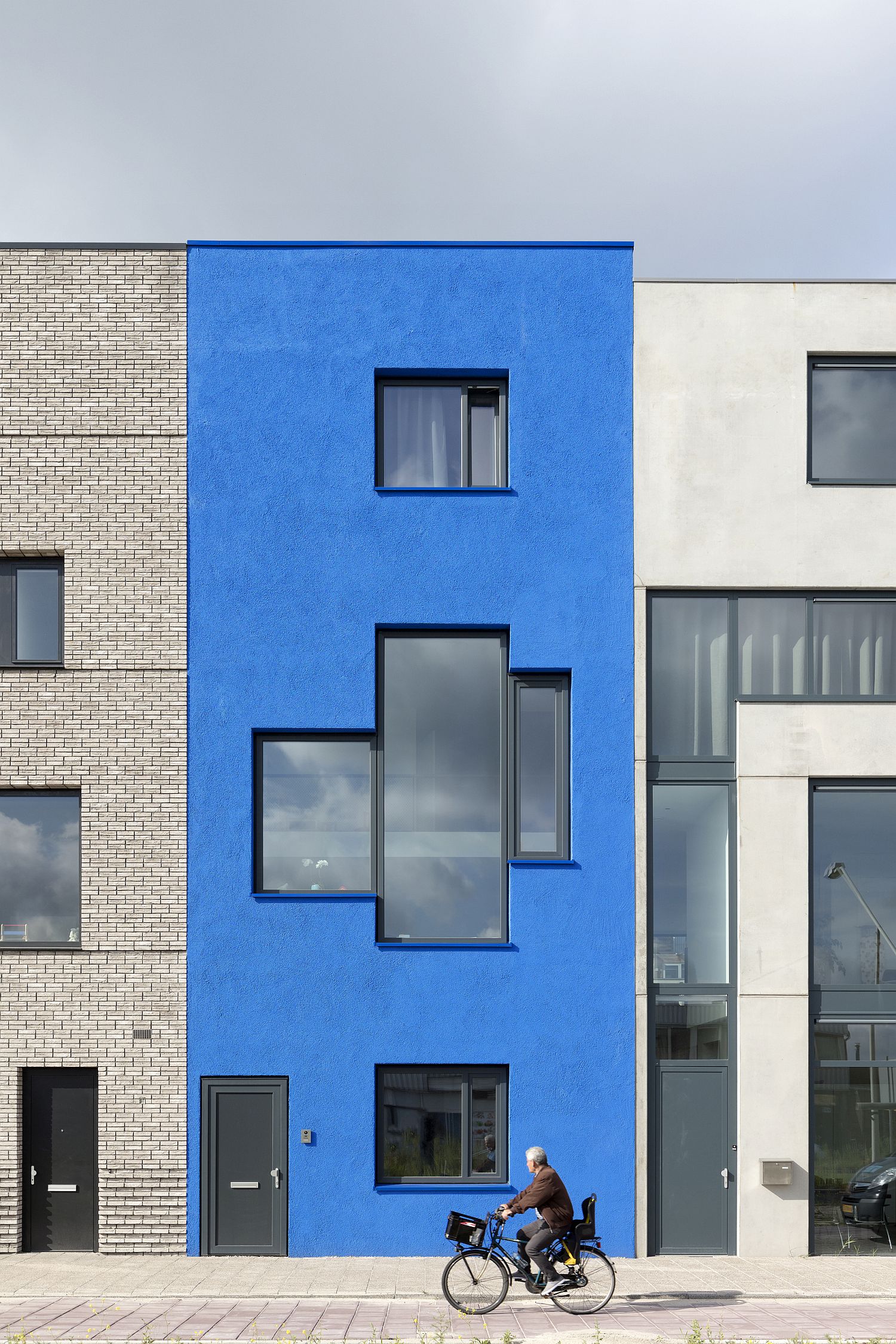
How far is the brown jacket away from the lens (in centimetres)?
1039

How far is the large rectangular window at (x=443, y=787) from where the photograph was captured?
43.0 feet

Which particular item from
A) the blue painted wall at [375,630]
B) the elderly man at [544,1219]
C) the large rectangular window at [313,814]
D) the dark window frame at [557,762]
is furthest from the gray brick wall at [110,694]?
the elderly man at [544,1219]

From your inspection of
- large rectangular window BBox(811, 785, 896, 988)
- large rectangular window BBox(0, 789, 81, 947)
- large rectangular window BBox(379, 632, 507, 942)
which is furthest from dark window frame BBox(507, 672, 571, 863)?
large rectangular window BBox(0, 789, 81, 947)

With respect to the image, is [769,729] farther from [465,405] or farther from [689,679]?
[465,405]

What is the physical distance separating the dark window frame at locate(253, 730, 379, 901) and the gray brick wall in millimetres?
849

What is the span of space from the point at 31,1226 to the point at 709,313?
13457mm

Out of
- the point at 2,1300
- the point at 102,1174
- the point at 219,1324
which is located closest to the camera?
the point at 219,1324

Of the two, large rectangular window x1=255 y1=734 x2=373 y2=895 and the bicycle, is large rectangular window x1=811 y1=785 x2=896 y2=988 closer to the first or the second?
the bicycle

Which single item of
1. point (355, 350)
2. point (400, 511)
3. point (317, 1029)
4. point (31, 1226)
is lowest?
point (31, 1226)

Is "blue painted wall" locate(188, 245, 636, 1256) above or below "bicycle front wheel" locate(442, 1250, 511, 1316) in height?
above

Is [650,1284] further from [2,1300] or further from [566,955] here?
[2,1300]

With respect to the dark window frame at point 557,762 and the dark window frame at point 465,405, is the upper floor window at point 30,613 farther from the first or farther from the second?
the dark window frame at point 557,762

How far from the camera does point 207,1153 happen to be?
41.4 feet

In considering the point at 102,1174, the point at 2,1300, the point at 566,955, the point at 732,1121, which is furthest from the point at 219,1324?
the point at 732,1121
